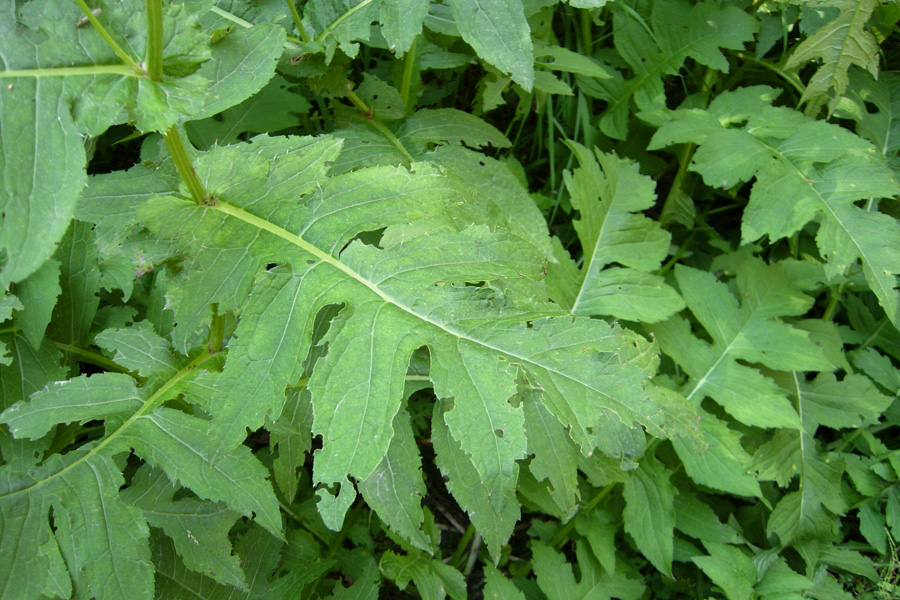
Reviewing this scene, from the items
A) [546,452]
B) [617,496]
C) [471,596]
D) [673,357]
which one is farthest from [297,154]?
[471,596]

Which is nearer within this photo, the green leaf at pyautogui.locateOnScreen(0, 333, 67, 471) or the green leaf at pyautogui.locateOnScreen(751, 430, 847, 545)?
the green leaf at pyautogui.locateOnScreen(0, 333, 67, 471)

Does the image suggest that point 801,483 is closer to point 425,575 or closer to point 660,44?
point 425,575

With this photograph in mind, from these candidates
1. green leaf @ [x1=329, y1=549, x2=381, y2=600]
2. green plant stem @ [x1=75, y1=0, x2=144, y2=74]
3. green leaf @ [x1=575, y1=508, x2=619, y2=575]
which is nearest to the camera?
green plant stem @ [x1=75, y1=0, x2=144, y2=74]

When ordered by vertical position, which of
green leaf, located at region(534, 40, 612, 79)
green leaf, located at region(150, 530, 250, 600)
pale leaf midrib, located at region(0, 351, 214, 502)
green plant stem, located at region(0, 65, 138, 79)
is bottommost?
green leaf, located at region(150, 530, 250, 600)

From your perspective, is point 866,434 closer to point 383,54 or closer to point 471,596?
point 471,596

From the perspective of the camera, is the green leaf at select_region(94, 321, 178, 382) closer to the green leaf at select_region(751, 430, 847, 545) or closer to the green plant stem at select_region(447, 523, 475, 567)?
the green plant stem at select_region(447, 523, 475, 567)

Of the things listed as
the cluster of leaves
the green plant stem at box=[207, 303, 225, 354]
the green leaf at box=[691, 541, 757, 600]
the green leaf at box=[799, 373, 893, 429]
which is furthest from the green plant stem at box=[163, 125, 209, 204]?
the green leaf at box=[799, 373, 893, 429]
